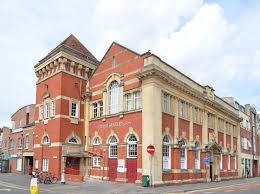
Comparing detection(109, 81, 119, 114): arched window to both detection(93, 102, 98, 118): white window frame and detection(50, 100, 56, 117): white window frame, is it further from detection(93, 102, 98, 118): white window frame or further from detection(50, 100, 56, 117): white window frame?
detection(50, 100, 56, 117): white window frame

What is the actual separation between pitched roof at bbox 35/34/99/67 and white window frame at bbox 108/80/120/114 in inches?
249

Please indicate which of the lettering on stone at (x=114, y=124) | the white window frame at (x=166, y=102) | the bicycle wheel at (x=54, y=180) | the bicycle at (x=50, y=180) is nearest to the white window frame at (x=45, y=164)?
the bicycle at (x=50, y=180)

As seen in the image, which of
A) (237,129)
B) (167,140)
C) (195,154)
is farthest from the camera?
(237,129)

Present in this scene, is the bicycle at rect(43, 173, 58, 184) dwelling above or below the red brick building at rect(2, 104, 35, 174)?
below

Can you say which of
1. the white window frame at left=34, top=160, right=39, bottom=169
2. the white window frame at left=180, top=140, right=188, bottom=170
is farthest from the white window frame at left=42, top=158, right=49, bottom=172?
the white window frame at left=180, top=140, right=188, bottom=170

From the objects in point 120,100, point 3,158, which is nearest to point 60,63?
point 120,100

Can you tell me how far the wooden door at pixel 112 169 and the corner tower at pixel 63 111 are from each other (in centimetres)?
326

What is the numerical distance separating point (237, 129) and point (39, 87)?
27682 millimetres

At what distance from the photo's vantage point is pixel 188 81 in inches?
1307

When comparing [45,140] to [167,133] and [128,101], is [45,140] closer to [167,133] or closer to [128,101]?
[128,101]

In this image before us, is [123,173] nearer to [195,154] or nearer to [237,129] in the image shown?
[195,154]

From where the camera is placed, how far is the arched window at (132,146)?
1120 inches

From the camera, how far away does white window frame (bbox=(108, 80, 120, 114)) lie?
31.4m

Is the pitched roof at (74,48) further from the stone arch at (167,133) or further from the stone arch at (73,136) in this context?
the stone arch at (167,133)
